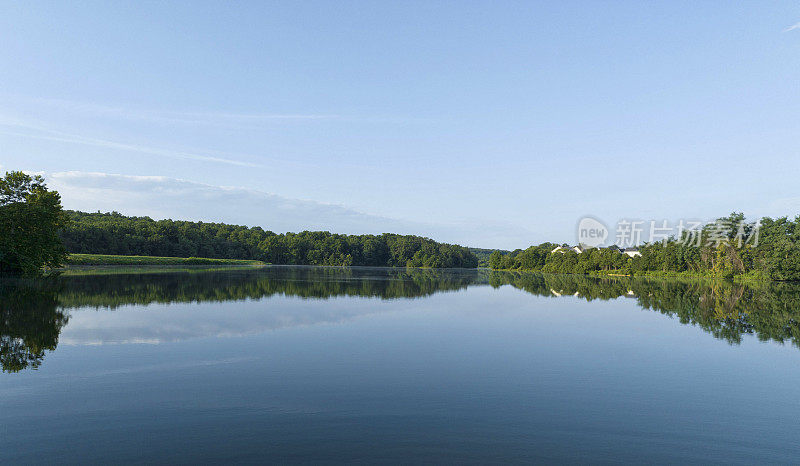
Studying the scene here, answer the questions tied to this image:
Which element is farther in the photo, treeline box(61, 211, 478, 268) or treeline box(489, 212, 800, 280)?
treeline box(61, 211, 478, 268)

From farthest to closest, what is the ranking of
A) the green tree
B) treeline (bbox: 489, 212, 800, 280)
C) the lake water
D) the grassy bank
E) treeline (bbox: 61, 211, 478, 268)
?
treeline (bbox: 61, 211, 478, 268) < the grassy bank < treeline (bbox: 489, 212, 800, 280) < the green tree < the lake water

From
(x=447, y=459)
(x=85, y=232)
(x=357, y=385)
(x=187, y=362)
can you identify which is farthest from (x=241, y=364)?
(x=85, y=232)

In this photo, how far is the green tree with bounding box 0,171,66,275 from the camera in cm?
3994

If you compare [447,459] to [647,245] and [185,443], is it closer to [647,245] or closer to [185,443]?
[185,443]

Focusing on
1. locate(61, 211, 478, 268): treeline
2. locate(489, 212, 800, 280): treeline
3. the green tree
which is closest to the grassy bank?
locate(61, 211, 478, 268): treeline

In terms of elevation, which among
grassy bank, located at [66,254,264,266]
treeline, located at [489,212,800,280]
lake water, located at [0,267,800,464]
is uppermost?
treeline, located at [489,212,800,280]

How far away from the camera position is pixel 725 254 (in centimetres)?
7844

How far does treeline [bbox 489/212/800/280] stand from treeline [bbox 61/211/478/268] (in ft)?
305

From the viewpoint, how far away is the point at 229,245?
14575 cm

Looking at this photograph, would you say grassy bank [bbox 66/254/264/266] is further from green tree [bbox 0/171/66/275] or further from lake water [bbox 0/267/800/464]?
lake water [bbox 0/267/800/464]

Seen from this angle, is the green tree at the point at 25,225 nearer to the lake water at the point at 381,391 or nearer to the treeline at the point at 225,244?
the lake water at the point at 381,391

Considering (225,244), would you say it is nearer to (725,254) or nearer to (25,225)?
(25,225)

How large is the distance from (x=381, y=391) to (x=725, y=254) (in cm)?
9042

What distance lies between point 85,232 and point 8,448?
360ft
